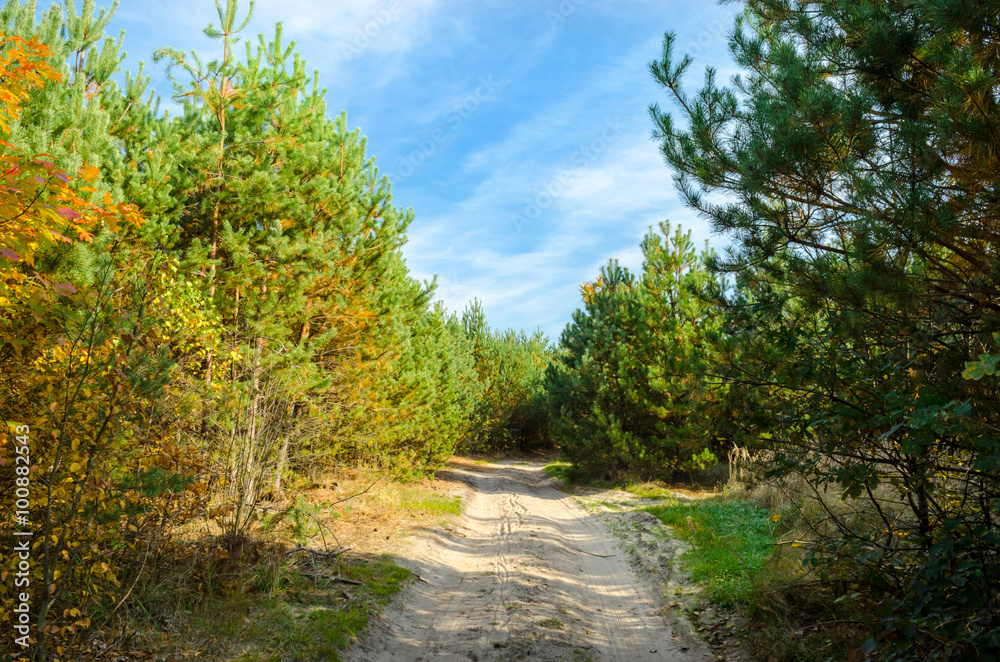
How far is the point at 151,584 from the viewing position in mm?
4605

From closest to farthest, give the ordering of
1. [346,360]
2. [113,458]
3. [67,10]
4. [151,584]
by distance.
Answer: [113,458] < [151,584] < [67,10] < [346,360]

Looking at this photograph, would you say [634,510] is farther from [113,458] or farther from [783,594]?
[113,458]

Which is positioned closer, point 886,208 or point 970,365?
point 970,365

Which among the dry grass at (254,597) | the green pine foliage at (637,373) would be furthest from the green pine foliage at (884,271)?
the green pine foliage at (637,373)

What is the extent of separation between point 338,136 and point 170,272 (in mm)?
5320

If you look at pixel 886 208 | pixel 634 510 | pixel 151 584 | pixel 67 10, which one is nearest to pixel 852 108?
pixel 886 208

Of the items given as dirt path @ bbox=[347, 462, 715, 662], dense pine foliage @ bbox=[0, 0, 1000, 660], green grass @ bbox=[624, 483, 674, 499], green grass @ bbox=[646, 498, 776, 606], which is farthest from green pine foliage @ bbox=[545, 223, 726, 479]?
dense pine foliage @ bbox=[0, 0, 1000, 660]

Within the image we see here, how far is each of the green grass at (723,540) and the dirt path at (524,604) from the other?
2.10ft

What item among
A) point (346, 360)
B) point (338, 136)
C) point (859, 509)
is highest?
point (338, 136)

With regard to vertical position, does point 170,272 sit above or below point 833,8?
below

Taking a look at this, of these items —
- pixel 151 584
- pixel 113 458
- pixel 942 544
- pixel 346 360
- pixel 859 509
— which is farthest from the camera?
pixel 346 360

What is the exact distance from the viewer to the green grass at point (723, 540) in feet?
18.9

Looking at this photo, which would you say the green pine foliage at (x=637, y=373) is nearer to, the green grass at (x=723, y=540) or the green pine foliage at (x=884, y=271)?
the green grass at (x=723, y=540)

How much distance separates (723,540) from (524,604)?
3331 mm
